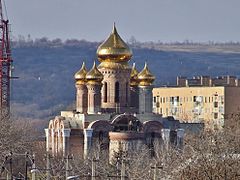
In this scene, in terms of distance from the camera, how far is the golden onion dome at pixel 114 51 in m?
84.2

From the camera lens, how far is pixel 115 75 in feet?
278

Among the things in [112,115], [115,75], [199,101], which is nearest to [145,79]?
[115,75]

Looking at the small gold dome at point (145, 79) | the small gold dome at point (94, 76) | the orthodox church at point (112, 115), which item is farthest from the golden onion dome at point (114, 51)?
the small gold dome at point (145, 79)

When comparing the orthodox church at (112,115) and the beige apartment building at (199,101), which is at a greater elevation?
the orthodox church at (112,115)

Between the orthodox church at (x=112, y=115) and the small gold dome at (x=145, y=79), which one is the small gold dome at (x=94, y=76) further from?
the small gold dome at (x=145, y=79)

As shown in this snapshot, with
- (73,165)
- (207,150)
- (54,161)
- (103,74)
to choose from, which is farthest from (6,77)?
(207,150)

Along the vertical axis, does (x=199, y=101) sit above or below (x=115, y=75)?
below

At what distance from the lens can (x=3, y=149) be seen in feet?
231

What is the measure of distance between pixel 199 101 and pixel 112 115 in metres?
39.1

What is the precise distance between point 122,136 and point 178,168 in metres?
30.4

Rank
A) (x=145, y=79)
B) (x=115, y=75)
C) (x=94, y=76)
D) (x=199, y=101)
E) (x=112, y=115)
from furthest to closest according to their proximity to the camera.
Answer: (x=199, y=101) → (x=145, y=79) → (x=115, y=75) → (x=94, y=76) → (x=112, y=115)

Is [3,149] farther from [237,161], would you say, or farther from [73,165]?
[237,161]

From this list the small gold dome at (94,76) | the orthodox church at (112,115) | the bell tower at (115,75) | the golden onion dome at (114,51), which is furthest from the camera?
the bell tower at (115,75)

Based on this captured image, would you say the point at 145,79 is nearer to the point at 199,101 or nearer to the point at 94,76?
the point at 94,76
